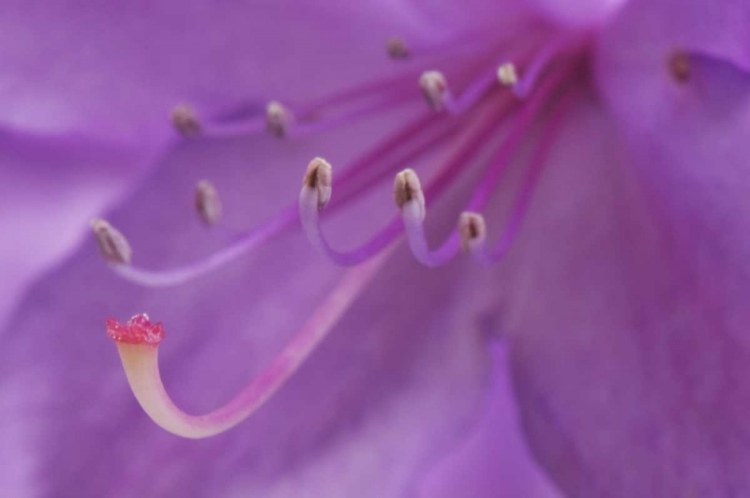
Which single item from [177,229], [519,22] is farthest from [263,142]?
[519,22]

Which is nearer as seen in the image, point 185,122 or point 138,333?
point 138,333

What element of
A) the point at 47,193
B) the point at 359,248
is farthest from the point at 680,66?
the point at 47,193

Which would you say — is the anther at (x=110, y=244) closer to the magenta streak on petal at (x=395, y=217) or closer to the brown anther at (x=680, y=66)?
the magenta streak on petal at (x=395, y=217)

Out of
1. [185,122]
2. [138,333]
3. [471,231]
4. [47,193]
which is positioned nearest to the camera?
[138,333]

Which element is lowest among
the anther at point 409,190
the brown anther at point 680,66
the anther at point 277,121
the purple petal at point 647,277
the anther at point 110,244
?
the purple petal at point 647,277

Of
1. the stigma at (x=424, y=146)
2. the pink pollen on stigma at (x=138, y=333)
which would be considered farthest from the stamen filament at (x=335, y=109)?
the pink pollen on stigma at (x=138, y=333)

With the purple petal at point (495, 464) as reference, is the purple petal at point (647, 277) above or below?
above

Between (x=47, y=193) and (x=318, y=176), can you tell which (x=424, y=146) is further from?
(x=47, y=193)

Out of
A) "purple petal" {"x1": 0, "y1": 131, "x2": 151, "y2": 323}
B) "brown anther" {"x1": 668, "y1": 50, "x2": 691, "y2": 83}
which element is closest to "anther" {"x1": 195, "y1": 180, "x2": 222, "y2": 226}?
"purple petal" {"x1": 0, "y1": 131, "x2": 151, "y2": 323}
